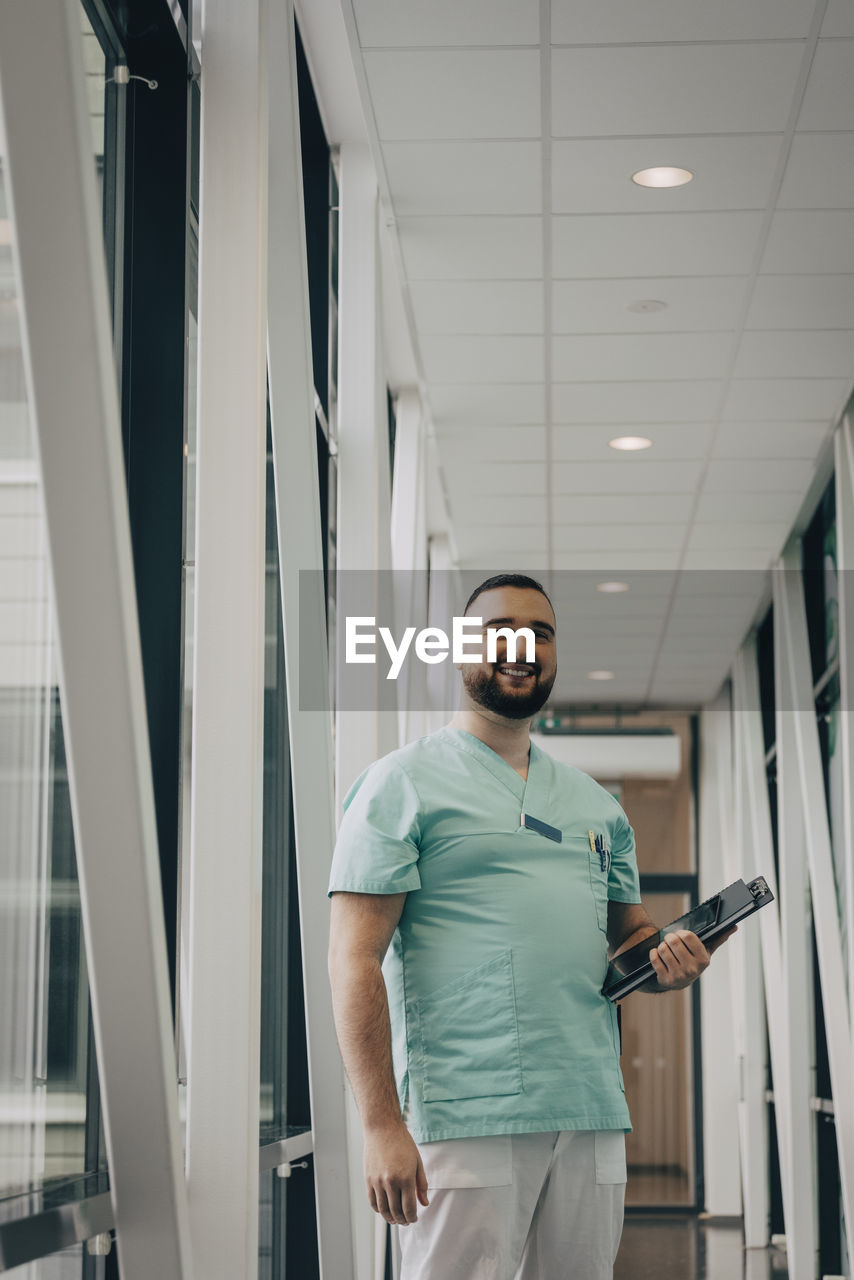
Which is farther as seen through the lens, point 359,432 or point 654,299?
point 654,299

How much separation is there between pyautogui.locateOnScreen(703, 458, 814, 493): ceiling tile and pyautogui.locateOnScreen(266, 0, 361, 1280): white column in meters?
3.89

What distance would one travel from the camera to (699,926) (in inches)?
91.5

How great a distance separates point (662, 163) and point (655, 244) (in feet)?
1.73

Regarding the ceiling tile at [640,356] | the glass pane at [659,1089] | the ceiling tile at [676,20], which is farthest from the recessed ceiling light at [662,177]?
the glass pane at [659,1089]

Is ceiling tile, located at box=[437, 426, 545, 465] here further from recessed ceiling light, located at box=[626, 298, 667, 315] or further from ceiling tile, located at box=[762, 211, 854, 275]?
ceiling tile, located at box=[762, 211, 854, 275]

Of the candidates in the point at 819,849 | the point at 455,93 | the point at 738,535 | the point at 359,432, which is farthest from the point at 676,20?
the point at 738,535

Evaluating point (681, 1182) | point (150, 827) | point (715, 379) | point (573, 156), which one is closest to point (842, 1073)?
point (715, 379)

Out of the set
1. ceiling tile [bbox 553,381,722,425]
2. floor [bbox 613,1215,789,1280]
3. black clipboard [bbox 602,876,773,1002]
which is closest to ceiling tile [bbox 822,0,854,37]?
black clipboard [bbox 602,876,773,1002]

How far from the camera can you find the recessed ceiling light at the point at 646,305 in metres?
5.30

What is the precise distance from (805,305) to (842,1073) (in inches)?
121

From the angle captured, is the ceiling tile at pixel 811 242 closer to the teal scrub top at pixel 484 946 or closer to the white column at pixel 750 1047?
the teal scrub top at pixel 484 946

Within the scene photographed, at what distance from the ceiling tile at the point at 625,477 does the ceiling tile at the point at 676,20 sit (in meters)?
3.27

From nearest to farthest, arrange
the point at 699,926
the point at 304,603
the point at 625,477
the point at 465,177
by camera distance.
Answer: the point at 699,926 → the point at 304,603 → the point at 465,177 → the point at 625,477
